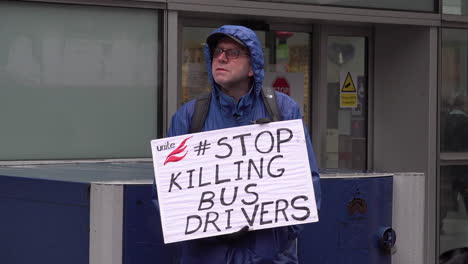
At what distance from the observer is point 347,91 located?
358 inches

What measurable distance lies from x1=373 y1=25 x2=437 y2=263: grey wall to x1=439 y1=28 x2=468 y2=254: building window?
0.80ft

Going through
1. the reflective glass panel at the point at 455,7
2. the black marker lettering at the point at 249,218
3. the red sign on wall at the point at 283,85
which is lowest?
the black marker lettering at the point at 249,218

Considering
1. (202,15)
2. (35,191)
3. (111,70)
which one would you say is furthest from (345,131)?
(35,191)

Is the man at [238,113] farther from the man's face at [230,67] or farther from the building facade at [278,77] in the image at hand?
the building facade at [278,77]

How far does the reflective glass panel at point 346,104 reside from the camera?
901cm

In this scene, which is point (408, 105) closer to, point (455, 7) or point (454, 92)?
point (454, 92)

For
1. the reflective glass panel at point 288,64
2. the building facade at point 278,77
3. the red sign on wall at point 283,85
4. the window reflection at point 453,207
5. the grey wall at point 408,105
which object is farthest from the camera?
the window reflection at point 453,207

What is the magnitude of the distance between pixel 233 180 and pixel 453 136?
531 cm

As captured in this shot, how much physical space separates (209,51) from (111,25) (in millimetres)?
2904

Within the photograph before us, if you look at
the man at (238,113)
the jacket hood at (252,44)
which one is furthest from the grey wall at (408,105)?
the jacket hood at (252,44)

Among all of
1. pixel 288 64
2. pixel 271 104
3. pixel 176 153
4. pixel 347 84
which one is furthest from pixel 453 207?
pixel 176 153

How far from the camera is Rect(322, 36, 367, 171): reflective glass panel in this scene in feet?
29.6

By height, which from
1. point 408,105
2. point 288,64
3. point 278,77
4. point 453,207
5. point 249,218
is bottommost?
point 453,207

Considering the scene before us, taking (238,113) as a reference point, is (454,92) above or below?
above
